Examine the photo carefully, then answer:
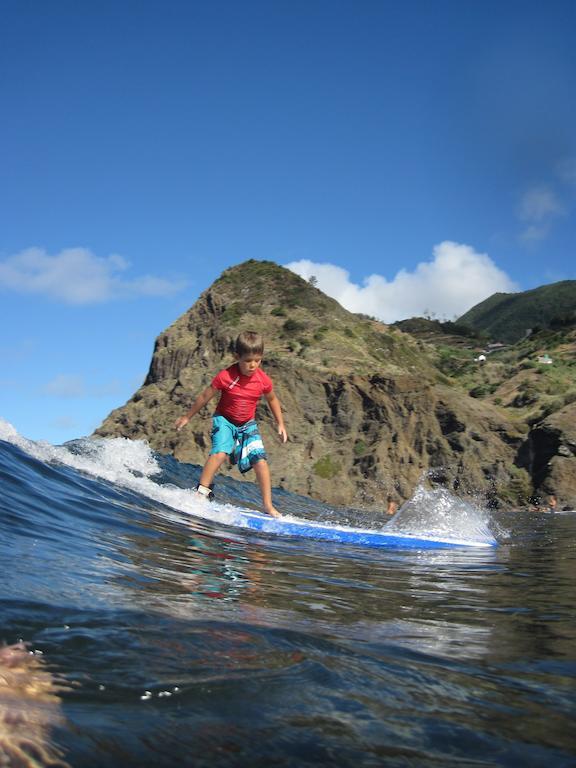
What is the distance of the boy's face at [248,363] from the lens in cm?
678

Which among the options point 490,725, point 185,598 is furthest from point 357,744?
point 185,598

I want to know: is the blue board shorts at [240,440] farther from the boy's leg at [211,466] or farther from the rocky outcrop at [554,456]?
the rocky outcrop at [554,456]

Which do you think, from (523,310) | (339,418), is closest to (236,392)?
(339,418)

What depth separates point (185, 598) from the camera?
2.77 m

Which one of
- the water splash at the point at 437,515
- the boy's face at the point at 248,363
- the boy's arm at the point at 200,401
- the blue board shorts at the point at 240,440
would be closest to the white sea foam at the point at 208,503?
the water splash at the point at 437,515

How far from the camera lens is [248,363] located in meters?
6.82

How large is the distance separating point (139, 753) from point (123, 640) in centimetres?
75

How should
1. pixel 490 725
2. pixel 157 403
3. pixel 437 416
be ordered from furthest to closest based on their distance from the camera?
pixel 157 403 < pixel 437 416 < pixel 490 725

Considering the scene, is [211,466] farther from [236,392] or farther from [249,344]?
[249,344]

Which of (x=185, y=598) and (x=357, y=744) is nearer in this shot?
(x=357, y=744)

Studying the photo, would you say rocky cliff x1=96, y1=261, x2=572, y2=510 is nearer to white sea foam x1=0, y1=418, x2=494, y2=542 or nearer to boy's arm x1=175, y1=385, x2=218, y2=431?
white sea foam x1=0, y1=418, x2=494, y2=542

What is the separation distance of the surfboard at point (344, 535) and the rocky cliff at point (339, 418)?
72.4 ft

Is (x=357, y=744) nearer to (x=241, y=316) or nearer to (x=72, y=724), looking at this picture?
(x=72, y=724)

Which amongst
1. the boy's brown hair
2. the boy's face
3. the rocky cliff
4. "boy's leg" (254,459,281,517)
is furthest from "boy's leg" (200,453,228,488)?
the rocky cliff
